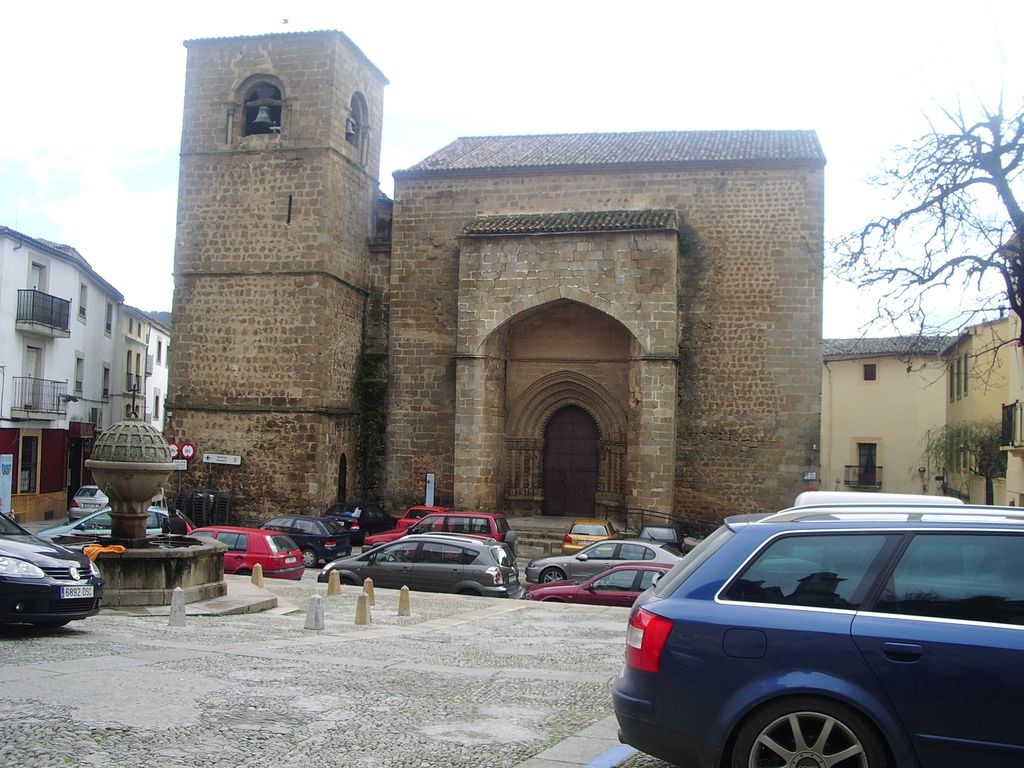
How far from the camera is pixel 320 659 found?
337 inches

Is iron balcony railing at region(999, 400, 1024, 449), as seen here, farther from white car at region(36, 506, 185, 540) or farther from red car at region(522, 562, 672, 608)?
white car at region(36, 506, 185, 540)

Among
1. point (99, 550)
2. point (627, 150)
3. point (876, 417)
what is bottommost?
point (99, 550)

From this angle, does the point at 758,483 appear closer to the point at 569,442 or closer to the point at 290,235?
the point at 569,442

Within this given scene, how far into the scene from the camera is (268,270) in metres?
27.5

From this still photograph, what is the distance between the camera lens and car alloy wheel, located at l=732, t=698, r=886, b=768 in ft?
13.8

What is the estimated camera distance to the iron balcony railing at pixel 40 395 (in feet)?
98.1

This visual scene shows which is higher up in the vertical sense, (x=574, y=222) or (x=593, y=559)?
(x=574, y=222)

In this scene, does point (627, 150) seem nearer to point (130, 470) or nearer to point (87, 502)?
point (87, 502)

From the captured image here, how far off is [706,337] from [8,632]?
20507 mm

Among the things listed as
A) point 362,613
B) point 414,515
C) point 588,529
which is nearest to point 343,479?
point 414,515

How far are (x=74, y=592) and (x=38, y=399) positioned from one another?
23852 millimetres

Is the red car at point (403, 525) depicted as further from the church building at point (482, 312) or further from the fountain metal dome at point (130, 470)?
the fountain metal dome at point (130, 470)

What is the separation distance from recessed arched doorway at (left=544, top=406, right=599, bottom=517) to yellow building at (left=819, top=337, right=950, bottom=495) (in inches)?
602

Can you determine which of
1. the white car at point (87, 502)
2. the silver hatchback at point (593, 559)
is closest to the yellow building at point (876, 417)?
the silver hatchback at point (593, 559)
